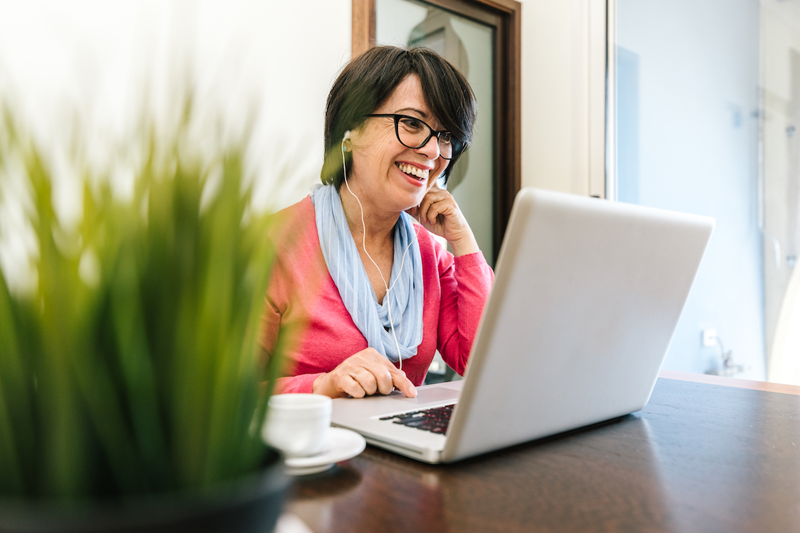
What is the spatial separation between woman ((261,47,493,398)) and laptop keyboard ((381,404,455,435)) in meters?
0.49

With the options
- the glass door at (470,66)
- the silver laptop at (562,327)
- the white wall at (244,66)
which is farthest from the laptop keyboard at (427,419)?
the glass door at (470,66)

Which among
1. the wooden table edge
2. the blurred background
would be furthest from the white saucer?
the blurred background

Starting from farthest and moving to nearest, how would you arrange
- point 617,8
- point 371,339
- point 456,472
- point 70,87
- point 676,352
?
point 617,8 < point 676,352 < point 371,339 < point 456,472 < point 70,87

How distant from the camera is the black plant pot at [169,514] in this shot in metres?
0.20

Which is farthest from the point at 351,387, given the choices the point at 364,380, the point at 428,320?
the point at 428,320

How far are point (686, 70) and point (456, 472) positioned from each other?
8.53 ft

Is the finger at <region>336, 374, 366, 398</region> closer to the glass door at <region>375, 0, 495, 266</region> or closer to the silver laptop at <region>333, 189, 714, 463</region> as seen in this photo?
the silver laptop at <region>333, 189, 714, 463</region>

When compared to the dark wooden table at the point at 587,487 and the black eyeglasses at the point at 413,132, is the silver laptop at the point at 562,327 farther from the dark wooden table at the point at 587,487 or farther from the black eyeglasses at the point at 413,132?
the black eyeglasses at the point at 413,132

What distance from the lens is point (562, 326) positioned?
57 centimetres

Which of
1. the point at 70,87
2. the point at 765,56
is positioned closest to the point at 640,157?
the point at 765,56

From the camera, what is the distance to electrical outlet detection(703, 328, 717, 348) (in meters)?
2.52

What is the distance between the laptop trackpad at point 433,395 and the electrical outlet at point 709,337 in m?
2.00

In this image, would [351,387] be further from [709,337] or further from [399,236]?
[709,337]

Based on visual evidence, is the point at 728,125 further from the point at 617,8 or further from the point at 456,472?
the point at 456,472
